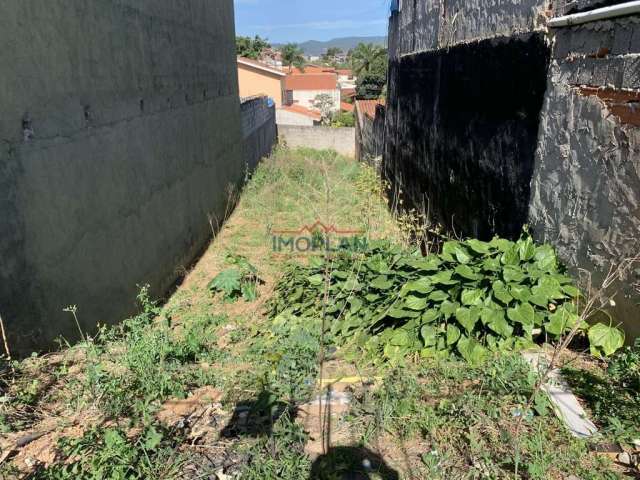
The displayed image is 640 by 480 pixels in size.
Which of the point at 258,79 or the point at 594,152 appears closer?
the point at 594,152

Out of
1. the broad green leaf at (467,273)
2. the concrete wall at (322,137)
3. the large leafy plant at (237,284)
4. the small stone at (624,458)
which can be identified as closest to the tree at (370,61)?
the concrete wall at (322,137)

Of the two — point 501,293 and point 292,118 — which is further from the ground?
point 292,118

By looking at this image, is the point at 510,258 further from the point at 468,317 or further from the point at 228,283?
the point at 228,283

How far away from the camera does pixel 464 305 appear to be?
8.96ft

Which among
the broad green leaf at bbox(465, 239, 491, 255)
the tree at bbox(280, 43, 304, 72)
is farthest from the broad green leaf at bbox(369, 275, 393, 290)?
the tree at bbox(280, 43, 304, 72)

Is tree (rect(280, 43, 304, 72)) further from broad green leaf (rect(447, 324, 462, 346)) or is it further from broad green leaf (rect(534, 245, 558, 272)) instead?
broad green leaf (rect(447, 324, 462, 346))

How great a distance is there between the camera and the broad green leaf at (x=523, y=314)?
8.32 feet

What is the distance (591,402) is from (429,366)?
2.66 feet

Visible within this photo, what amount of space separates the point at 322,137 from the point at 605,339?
654 inches

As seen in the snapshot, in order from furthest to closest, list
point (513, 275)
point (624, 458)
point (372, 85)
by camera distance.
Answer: point (372, 85), point (513, 275), point (624, 458)

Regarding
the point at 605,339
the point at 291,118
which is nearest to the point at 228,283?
the point at 605,339

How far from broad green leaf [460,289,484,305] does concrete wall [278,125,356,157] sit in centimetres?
1560

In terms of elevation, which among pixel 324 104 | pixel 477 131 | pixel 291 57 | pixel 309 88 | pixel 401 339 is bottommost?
pixel 401 339

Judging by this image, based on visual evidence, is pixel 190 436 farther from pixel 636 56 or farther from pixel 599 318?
pixel 636 56
